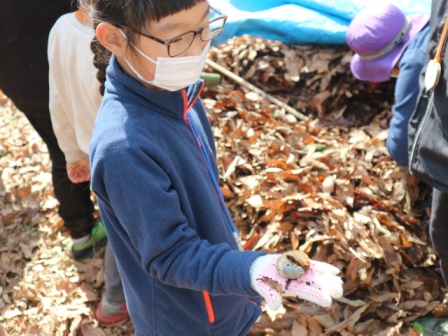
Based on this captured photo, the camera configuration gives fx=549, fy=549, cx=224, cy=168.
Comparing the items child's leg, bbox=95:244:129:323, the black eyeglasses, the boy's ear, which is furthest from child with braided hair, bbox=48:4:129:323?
the black eyeglasses

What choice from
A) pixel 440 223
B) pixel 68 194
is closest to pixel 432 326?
pixel 440 223

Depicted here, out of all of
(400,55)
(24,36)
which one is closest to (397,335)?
(400,55)

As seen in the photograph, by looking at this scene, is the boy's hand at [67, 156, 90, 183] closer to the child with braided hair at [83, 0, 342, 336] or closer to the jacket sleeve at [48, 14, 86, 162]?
the jacket sleeve at [48, 14, 86, 162]

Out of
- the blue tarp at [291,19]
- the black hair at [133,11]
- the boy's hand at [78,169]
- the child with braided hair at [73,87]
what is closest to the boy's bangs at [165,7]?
the black hair at [133,11]

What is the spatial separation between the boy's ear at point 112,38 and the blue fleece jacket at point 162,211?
0.20 ft

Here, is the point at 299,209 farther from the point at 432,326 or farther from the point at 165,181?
the point at 165,181

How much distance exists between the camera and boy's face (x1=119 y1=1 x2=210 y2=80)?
1.64m

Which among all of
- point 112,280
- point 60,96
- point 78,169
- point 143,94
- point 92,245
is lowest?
point 92,245

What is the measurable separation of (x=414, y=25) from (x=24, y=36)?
240 centimetres

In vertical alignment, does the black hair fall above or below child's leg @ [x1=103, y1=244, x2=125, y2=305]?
above

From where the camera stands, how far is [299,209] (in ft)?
11.5

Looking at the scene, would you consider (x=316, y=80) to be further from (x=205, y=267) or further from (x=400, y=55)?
(x=205, y=267)

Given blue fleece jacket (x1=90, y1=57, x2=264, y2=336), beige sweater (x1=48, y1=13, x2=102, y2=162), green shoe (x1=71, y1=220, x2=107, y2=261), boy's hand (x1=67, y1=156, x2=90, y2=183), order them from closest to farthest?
blue fleece jacket (x1=90, y1=57, x2=264, y2=336) → beige sweater (x1=48, y1=13, x2=102, y2=162) → boy's hand (x1=67, y1=156, x2=90, y2=183) → green shoe (x1=71, y1=220, x2=107, y2=261)

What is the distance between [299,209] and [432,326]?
103 cm
